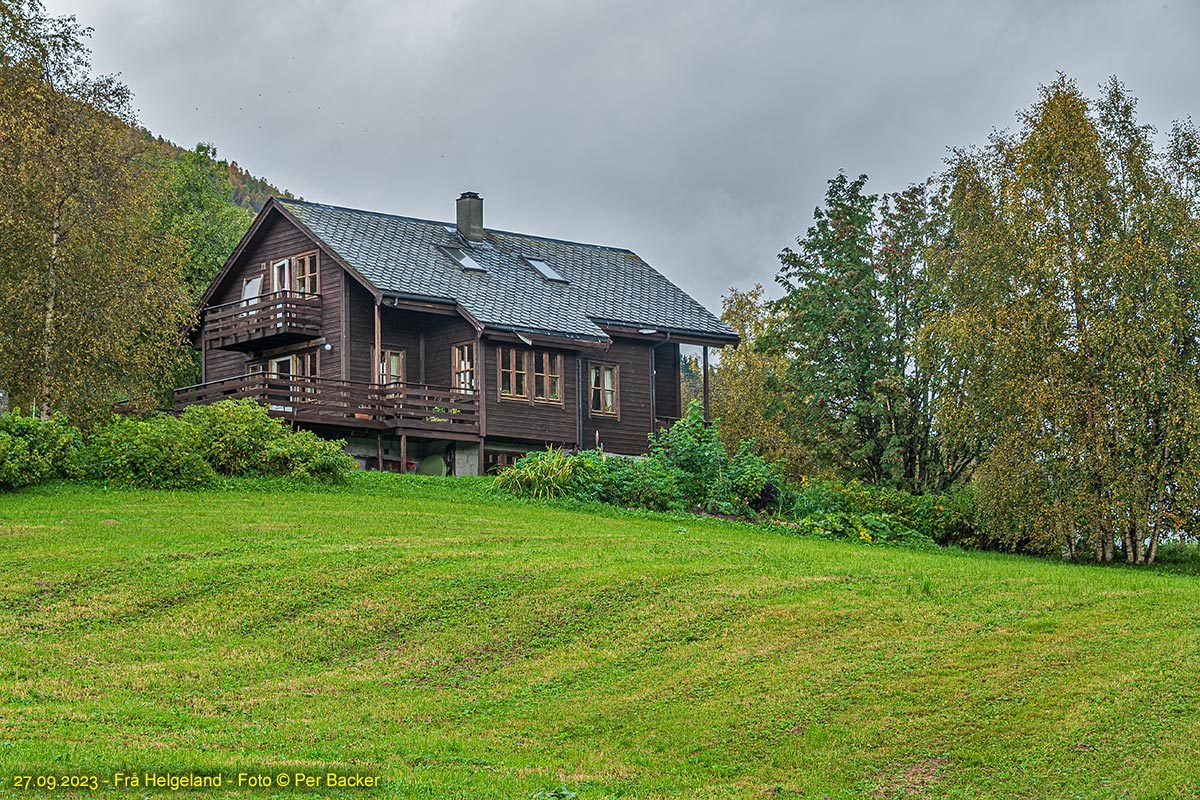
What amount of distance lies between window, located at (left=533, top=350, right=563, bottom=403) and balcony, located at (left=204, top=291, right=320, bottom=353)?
244 inches

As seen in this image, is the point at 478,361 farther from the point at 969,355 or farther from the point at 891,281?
the point at 969,355

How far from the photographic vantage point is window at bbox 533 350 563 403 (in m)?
41.5

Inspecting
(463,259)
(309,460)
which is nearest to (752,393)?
(463,259)

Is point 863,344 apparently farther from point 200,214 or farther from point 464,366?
point 200,214

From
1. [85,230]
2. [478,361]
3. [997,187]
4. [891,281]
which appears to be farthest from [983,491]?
[85,230]

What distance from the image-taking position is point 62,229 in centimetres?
3294

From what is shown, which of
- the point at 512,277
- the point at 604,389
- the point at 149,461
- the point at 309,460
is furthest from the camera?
the point at 512,277

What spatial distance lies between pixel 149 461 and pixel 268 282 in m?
14.6

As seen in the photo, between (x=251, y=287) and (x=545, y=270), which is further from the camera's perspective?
(x=545, y=270)

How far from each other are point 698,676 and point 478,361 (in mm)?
23903

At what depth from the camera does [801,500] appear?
3275 cm

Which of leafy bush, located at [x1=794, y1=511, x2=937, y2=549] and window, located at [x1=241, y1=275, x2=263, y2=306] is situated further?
window, located at [x1=241, y1=275, x2=263, y2=306]

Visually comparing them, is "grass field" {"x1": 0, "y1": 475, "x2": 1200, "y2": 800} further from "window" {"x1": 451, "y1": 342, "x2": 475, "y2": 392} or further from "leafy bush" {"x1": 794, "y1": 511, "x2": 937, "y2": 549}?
"window" {"x1": 451, "y1": 342, "x2": 475, "y2": 392}

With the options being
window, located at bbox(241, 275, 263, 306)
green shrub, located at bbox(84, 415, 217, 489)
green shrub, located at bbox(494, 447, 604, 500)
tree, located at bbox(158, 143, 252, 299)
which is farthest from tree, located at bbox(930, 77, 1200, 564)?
tree, located at bbox(158, 143, 252, 299)
